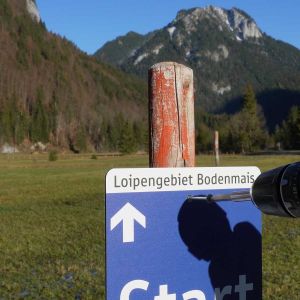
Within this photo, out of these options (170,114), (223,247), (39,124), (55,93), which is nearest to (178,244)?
(223,247)

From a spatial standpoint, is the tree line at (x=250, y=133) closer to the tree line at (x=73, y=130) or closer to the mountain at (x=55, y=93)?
the tree line at (x=73, y=130)

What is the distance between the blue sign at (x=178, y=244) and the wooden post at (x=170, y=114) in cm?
23

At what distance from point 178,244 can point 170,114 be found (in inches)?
22.6

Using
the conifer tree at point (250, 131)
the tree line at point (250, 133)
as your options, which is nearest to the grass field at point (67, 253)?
the tree line at point (250, 133)

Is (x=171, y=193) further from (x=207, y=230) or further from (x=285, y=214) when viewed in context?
(x=285, y=214)

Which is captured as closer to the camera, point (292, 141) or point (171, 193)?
point (171, 193)

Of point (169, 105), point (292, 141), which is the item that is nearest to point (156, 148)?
point (169, 105)

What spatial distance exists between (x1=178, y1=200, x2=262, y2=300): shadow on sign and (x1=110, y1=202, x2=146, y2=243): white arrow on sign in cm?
19

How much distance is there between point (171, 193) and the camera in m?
1.92

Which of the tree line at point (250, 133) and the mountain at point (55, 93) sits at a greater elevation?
the mountain at point (55, 93)

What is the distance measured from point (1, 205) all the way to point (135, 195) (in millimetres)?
15339

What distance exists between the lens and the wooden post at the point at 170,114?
7.06 ft

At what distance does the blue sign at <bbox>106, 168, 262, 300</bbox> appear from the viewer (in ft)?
5.94

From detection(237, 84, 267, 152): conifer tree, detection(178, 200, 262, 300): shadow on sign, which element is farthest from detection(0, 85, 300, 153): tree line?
detection(178, 200, 262, 300): shadow on sign
